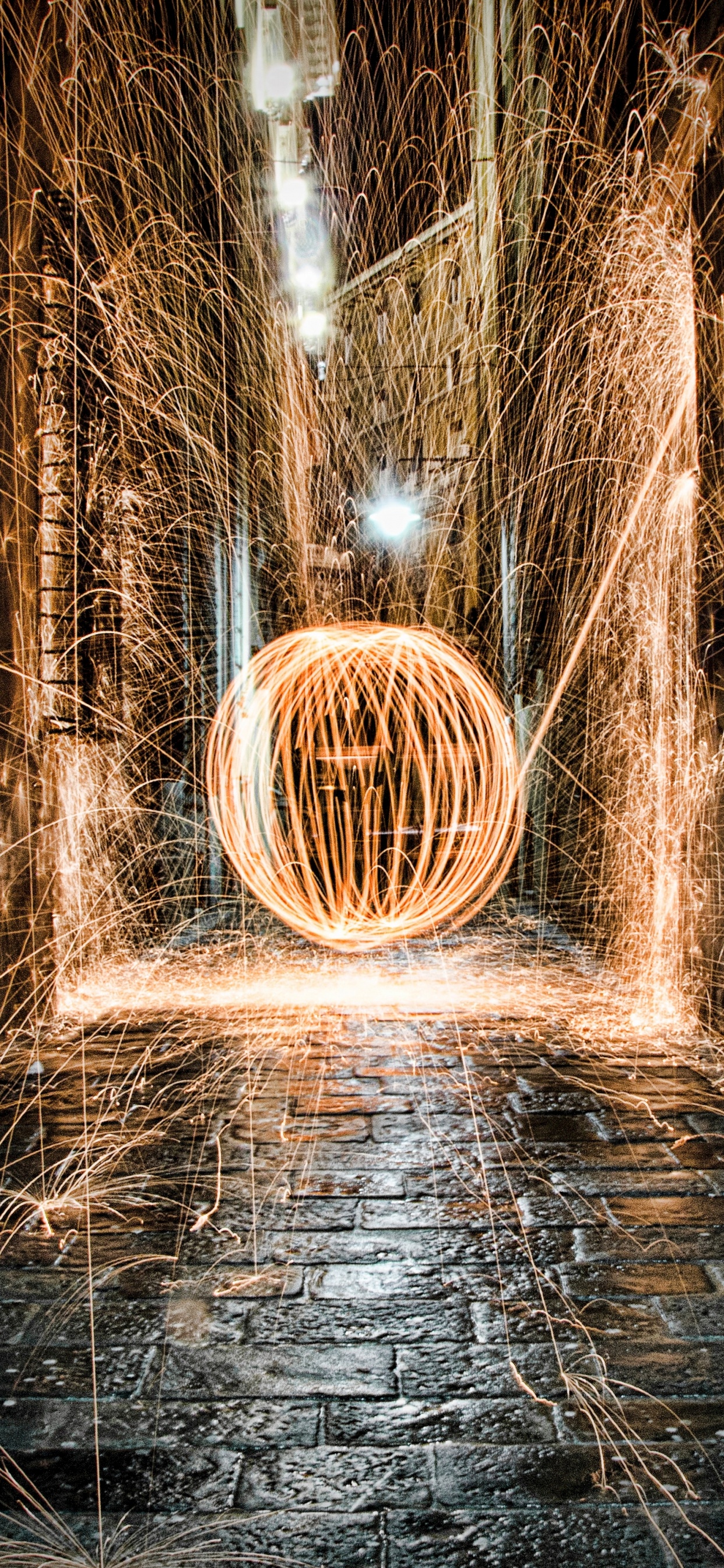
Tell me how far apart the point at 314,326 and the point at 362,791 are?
1640cm

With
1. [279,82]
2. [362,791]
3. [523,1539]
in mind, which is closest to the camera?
[523,1539]

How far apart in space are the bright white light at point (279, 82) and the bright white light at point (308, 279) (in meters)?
3.59

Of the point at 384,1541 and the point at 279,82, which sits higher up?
the point at 279,82

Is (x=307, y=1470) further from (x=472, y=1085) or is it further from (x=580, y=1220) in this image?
(x=472, y=1085)

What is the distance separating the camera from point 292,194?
17.1m

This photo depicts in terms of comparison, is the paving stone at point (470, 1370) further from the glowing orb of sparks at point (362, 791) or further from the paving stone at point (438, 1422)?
the glowing orb of sparks at point (362, 791)

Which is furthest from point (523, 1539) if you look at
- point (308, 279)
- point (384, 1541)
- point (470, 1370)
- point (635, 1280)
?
point (308, 279)

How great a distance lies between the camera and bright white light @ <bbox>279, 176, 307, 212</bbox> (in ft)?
55.0

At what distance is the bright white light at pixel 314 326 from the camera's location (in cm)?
2250

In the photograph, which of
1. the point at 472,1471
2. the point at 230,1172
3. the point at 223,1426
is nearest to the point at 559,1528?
the point at 472,1471

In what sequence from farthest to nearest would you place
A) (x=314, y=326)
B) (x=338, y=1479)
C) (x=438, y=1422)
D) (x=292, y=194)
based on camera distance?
(x=314, y=326), (x=292, y=194), (x=438, y=1422), (x=338, y=1479)

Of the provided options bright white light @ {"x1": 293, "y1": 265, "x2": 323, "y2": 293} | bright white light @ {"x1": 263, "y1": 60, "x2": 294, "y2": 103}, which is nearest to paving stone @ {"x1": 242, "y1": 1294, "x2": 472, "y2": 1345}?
bright white light @ {"x1": 263, "y1": 60, "x2": 294, "y2": 103}

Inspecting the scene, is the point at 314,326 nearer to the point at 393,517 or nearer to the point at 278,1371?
the point at 393,517

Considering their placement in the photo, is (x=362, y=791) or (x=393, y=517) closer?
(x=362, y=791)
